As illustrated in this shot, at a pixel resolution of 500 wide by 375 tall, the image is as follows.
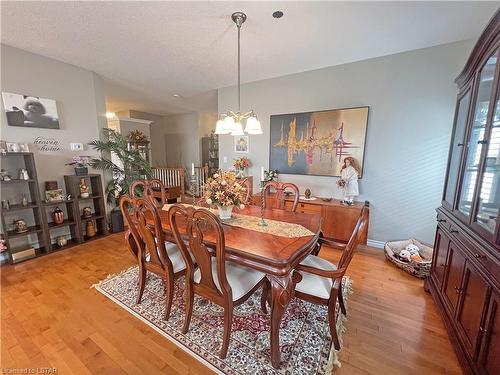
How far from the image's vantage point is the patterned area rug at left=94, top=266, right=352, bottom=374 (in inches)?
55.4

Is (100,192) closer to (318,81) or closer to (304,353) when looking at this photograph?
(304,353)

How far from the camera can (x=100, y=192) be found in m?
3.48

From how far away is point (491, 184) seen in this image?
1.32m

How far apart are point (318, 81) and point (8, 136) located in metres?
Result: 4.27

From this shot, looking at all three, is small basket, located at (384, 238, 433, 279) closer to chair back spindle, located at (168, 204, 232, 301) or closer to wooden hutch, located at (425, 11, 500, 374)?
wooden hutch, located at (425, 11, 500, 374)

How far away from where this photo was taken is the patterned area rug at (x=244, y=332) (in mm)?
1406

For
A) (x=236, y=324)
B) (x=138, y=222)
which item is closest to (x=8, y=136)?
(x=138, y=222)

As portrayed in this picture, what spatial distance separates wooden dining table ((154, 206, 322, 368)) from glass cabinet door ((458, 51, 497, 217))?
1.13 m

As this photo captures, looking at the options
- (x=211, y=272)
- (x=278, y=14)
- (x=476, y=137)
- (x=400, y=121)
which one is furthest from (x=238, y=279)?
(x=400, y=121)

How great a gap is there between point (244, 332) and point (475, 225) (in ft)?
5.81

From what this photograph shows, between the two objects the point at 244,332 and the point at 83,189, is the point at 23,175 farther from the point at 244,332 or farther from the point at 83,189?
the point at 244,332

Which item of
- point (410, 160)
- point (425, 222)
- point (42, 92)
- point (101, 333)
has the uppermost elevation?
point (42, 92)

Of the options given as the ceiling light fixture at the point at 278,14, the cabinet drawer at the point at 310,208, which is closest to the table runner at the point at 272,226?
the cabinet drawer at the point at 310,208

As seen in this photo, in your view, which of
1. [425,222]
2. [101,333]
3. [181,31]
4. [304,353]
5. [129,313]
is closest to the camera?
[304,353]
